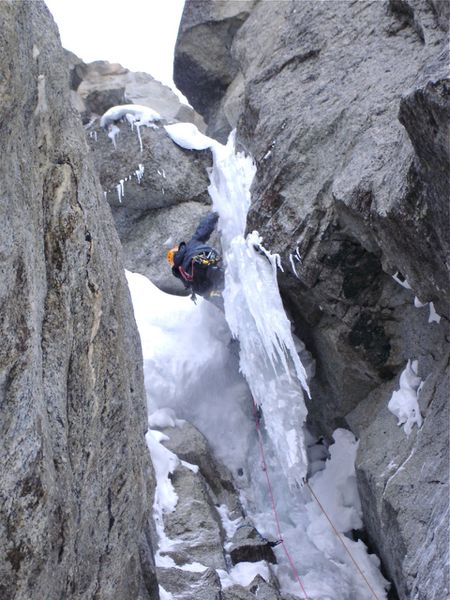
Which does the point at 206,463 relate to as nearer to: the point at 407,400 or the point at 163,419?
the point at 163,419

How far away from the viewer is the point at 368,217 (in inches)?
257

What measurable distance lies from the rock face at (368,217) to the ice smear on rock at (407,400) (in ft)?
0.41

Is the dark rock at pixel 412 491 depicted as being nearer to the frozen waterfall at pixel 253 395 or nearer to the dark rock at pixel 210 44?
the frozen waterfall at pixel 253 395

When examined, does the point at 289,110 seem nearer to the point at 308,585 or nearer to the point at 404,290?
the point at 404,290

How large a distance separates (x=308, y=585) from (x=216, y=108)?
457 inches

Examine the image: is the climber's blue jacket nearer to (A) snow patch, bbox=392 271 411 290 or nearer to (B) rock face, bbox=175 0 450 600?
(B) rock face, bbox=175 0 450 600

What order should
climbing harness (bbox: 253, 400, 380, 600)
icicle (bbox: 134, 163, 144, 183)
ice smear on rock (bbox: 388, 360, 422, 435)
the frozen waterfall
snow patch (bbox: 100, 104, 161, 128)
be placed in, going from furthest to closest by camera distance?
snow patch (bbox: 100, 104, 161, 128) < icicle (bbox: 134, 163, 144, 183) < the frozen waterfall < climbing harness (bbox: 253, 400, 380, 600) < ice smear on rock (bbox: 388, 360, 422, 435)

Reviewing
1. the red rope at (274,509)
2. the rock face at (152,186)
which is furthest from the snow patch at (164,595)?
the rock face at (152,186)

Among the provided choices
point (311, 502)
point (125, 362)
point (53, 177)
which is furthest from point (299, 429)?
point (53, 177)

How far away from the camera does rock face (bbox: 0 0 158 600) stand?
12.4ft

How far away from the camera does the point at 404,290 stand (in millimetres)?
7715

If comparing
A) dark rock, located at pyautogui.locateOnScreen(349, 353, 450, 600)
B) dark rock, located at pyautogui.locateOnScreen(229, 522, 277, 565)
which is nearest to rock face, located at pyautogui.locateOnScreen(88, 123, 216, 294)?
dark rock, located at pyautogui.locateOnScreen(229, 522, 277, 565)

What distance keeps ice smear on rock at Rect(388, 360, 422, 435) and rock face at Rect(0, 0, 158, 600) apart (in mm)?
2747

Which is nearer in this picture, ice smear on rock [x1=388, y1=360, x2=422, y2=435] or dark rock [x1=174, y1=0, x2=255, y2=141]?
ice smear on rock [x1=388, y1=360, x2=422, y2=435]
